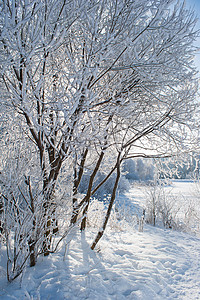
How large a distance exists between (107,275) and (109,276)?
29mm

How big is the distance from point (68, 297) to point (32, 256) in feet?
2.33

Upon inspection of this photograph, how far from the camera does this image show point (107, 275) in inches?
89.8

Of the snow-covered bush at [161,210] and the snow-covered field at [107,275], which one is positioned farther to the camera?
the snow-covered bush at [161,210]

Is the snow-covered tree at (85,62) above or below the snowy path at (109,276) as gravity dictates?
above

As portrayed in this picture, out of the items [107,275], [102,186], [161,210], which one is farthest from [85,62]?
[102,186]

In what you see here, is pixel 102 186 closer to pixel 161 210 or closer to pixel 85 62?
pixel 161 210

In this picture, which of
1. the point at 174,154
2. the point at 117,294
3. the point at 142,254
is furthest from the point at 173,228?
the point at 117,294

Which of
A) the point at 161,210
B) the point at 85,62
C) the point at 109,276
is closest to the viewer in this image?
the point at 85,62

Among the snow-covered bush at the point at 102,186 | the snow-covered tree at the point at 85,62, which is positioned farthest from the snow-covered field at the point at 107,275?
the snow-covered bush at the point at 102,186

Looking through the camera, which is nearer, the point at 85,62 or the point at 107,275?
the point at 85,62

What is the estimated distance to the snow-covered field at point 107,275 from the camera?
73.0 inches

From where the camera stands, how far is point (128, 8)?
1.83 meters

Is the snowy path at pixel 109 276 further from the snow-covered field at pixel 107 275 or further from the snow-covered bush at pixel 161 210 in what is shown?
the snow-covered bush at pixel 161 210

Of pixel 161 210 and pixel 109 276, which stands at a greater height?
pixel 109 276
